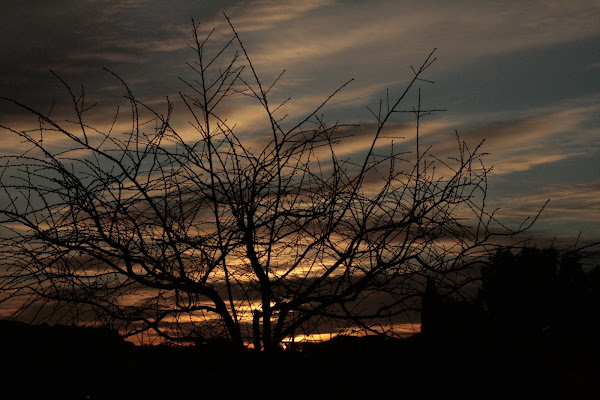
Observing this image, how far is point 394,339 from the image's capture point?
4879 mm

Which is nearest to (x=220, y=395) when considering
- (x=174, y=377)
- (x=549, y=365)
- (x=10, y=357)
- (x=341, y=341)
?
(x=174, y=377)

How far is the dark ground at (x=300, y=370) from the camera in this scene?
14.7ft

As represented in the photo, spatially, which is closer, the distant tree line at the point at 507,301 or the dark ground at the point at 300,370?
the dark ground at the point at 300,370

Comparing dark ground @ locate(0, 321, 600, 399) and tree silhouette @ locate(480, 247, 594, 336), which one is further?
tree silhouette @ locate(480, 247, 594, 336)

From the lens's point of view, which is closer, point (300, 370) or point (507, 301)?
point (300, 370)

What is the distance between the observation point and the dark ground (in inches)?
176

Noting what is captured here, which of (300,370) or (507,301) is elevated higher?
(507,301)

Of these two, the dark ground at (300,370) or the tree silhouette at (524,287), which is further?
the tree silhouette at (524,287)

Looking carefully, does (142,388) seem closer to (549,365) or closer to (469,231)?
(469,231)

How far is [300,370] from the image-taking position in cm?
473

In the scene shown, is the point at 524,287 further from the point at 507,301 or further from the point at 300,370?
the point at 300,370

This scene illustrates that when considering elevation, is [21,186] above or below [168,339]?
above

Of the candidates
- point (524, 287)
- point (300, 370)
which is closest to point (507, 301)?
point (524, 287)

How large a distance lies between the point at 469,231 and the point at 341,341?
1486mm
